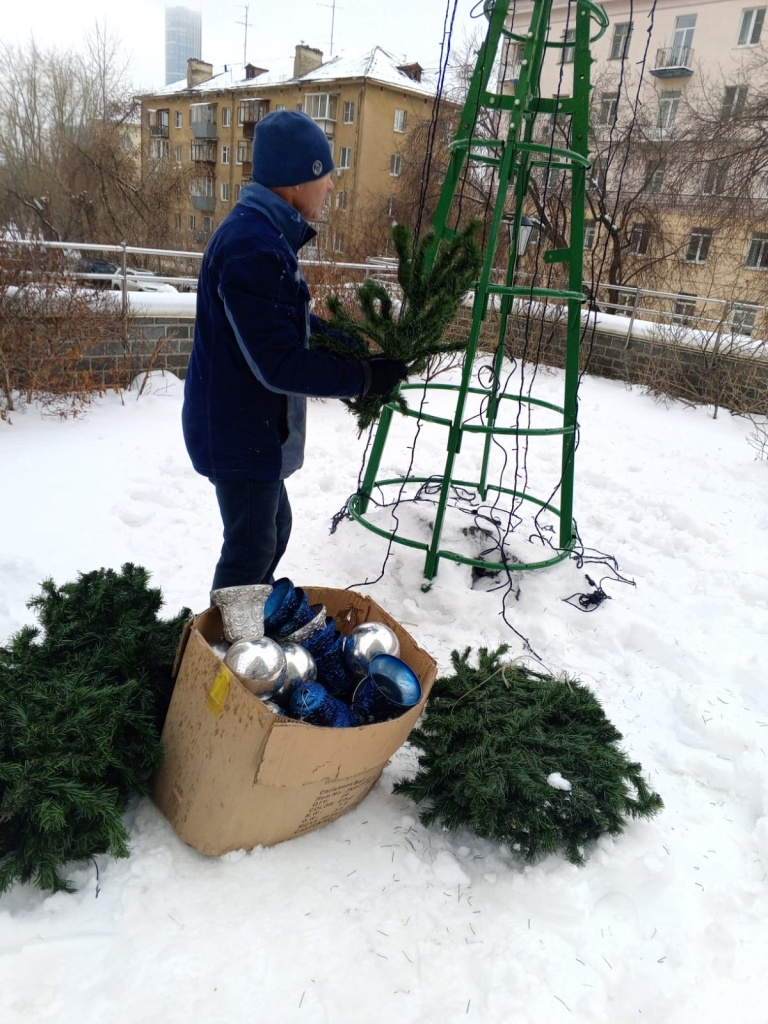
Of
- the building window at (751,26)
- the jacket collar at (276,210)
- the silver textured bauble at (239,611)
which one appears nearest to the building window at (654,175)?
the building window at (751,26)

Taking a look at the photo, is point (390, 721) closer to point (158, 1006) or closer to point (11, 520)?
point (158, 1006)

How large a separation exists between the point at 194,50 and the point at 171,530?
142080mm

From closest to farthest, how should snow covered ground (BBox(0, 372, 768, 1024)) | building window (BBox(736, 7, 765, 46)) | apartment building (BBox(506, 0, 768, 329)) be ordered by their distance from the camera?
snow covered ground (BBox(0, 372, 768, 1024)) → apartment building (BBox(506, 0, 768, 329)) → building window (BBox(736, 7, 765, 46))

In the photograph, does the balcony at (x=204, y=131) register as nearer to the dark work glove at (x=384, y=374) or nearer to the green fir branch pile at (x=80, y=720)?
the dark work glove at (x=384, y=374)

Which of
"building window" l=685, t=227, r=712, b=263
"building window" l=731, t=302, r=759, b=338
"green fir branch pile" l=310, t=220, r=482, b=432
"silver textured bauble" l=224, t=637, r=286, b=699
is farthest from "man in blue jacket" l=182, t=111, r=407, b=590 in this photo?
"building window" l=685, t=227, r=712, b=263

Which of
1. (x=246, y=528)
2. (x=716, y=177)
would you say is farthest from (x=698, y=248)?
(x=246, y=528)

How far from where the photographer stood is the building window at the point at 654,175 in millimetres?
15429

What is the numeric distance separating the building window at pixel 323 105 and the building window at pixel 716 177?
2026 cm

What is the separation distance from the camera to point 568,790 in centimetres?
206

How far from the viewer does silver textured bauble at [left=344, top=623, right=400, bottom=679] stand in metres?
2.12

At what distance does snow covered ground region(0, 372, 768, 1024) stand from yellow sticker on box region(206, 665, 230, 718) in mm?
462

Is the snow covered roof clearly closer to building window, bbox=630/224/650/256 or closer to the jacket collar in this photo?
building window, bbox=630/224/650/256

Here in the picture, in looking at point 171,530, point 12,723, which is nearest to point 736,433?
point 171,530

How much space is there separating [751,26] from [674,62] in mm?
2395
